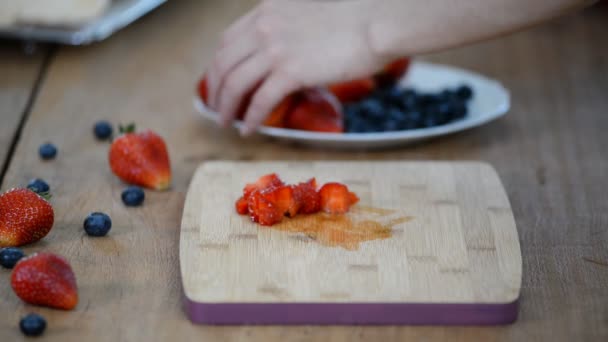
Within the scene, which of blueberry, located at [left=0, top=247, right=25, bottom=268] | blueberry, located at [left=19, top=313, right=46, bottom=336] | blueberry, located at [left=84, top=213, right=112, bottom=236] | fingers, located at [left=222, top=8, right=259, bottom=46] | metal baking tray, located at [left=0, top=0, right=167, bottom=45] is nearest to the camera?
blueberry, located at [left=19, top=313, right=46, bottom=336]

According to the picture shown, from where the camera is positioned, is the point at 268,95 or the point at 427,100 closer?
the point at 268,95

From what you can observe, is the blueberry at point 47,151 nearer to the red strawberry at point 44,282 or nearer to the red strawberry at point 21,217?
the red strawberry at point 21,217

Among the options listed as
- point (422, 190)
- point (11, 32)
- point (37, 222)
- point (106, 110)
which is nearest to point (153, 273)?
point (37, 222)

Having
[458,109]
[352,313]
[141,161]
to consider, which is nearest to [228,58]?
[141,161]

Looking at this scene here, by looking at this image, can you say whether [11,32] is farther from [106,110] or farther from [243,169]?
[243,169]

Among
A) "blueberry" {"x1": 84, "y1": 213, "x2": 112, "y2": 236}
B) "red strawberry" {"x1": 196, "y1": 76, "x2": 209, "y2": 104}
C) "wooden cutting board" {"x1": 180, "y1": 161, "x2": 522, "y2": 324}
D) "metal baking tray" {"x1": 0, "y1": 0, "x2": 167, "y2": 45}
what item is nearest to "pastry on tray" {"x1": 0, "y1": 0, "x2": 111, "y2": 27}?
"metal baking tray" {"x1": 0, "y1": 0, "x2": 167, "y2": 45}

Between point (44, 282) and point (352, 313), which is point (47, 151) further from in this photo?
point (352, 313)

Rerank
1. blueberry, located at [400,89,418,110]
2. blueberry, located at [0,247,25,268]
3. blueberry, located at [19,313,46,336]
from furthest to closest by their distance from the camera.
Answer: blueberry, located at [400,89,418,110] < blueberry, located at [0,247,25,268] < blueberry, located at [19,313,46,336]

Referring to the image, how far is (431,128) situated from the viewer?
5.49 feet

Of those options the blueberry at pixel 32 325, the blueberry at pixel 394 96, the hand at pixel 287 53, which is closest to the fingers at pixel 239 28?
the hand at pixel 287 53

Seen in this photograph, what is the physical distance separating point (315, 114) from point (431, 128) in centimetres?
24

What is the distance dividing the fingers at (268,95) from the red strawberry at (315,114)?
3.3 inches

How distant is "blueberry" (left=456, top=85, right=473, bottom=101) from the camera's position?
181 centimetres

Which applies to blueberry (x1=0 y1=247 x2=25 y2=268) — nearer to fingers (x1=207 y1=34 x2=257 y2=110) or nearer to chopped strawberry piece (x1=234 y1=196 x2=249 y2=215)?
chopped strawberry piece (x1=234 y1=196 x2=249 y2=215)
